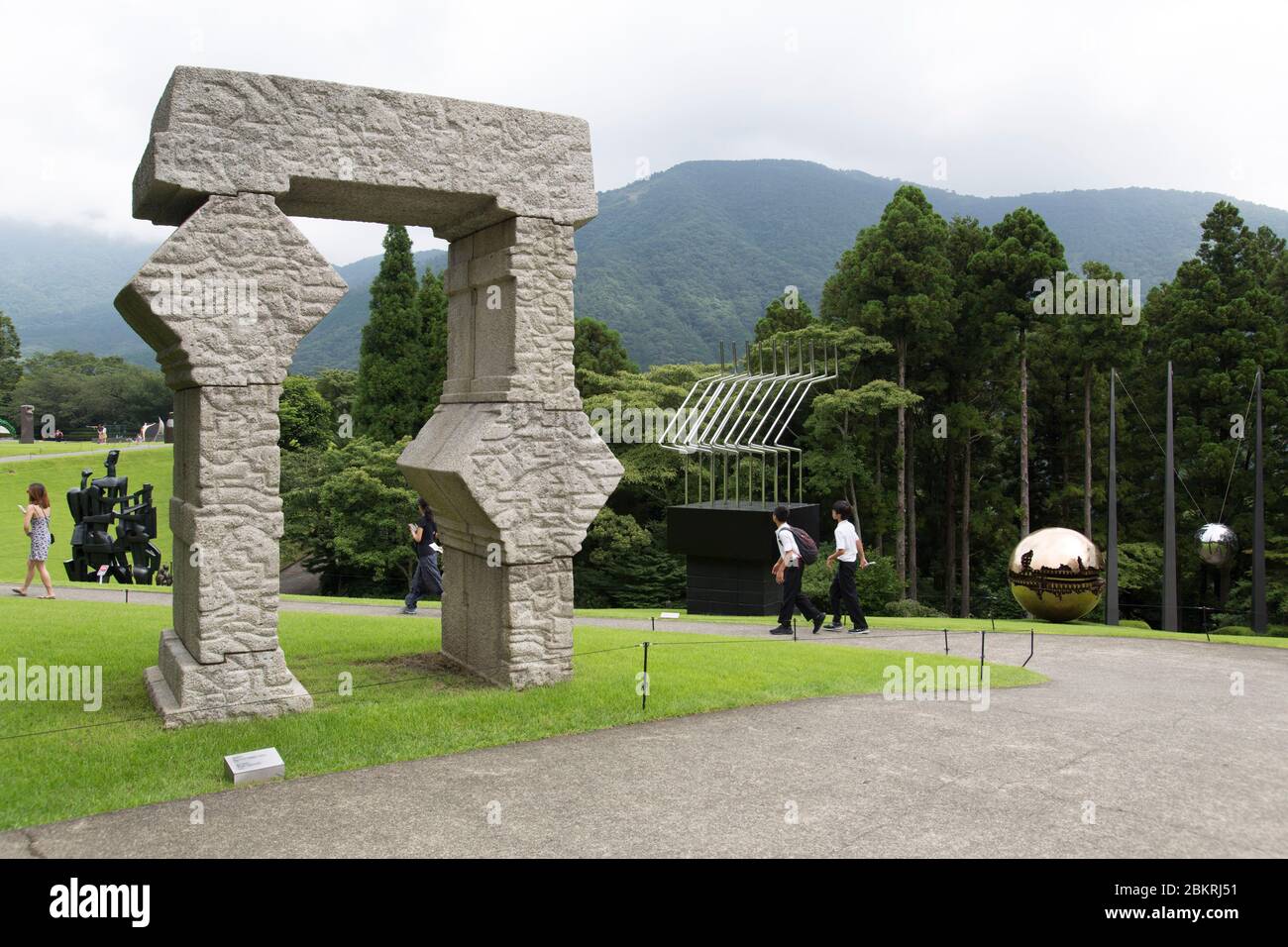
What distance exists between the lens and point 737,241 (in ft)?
314

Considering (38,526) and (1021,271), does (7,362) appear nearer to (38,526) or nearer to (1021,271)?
(38,526)

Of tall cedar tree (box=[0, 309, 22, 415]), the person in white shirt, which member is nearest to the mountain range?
tall cedar tree (box=[0, 309, 22, 415])

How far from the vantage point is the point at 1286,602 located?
2695cm

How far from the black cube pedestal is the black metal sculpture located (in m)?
11.4

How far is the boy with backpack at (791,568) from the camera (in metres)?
13.3

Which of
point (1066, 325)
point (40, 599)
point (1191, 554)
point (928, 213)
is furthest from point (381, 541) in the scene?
point (1191, 554)

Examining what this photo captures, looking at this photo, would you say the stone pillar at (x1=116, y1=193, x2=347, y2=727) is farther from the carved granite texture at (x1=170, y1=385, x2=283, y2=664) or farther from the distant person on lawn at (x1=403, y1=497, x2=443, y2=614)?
the distant person on lawn at (x1=403, y1=497, x2=443, y2=614)

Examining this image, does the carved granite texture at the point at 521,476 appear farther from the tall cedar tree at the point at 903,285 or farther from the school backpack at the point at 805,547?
the tall cedar tree at the point at 903,285

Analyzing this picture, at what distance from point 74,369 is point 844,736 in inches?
2542

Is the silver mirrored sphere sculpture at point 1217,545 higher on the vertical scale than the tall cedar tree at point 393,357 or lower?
lower

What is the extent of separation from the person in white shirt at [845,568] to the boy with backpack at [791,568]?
38 cm

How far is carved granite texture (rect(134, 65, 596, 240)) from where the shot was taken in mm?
7984

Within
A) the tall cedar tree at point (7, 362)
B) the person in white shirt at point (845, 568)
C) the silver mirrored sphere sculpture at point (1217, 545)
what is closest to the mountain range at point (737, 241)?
the tall cedar tree at point (7, 362)
